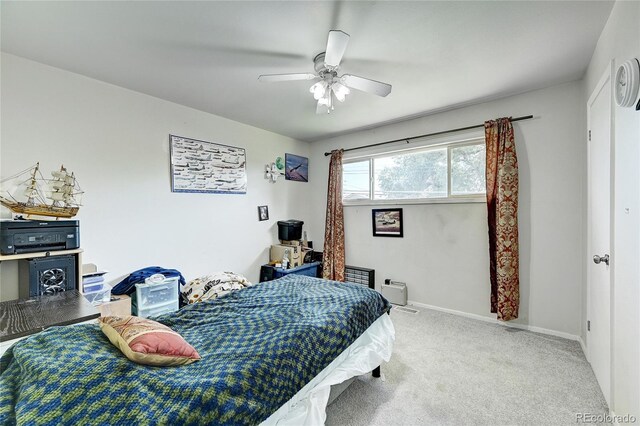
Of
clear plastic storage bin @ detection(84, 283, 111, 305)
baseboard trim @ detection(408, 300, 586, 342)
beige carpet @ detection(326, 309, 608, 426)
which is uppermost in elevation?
clear plastic storage bin @ detection(84, 283, 111, 305)

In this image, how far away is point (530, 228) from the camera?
9.36ft

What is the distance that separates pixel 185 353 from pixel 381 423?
49.4 inches

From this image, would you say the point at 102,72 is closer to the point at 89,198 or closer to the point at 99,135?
the point at 99,135

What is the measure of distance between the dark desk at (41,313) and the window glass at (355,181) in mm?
3392

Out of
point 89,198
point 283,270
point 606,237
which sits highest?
point 89,198

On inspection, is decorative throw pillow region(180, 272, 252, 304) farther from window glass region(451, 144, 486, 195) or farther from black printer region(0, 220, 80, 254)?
window glass region(451, 144, 486, 195)

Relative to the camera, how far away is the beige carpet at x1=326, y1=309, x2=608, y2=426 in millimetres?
1670

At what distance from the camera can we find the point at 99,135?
2.55 meters

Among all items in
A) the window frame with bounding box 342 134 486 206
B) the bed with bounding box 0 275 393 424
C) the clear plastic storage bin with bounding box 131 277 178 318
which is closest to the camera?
the bed with bounding box 0 275 393 424

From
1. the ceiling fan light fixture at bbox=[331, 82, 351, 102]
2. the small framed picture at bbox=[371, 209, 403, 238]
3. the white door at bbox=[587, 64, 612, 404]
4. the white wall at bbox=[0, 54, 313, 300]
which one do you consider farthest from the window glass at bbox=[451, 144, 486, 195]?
the white wall at bbox=[0, 54, 313, 300]

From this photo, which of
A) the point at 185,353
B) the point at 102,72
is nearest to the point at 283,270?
the point at 185,353

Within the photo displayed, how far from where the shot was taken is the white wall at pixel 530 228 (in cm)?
263

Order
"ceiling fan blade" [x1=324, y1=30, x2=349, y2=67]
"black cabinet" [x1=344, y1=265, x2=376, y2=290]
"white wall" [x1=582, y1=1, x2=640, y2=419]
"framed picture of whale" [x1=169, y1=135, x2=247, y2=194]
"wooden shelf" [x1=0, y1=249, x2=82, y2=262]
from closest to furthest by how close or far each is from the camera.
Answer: "white wall" [x1=582, y1=1, x2=640, y2=419], "ceiling fan blade" [x1=324, y1=30, x2=349, y2=67], "wooden shelf" [x1=0, y1=249, x2=82, y2=262], "framed picture of whale" [x1=169, y1=135, x2=247, y2=194], "black cabinet" [x1=344, y1=265, x2=376, y2=290]

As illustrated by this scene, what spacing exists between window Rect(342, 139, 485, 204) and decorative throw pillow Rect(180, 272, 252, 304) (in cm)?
218
